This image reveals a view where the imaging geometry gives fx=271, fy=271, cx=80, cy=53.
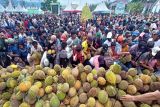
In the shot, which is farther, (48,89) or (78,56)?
(78,56)

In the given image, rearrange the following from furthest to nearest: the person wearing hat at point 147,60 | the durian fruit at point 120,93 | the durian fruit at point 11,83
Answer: the person wearing hat at point 147,60 < the durian fruit at point 11,83 < the durian fruit at point 120,93

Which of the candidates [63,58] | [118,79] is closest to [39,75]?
[118,79]

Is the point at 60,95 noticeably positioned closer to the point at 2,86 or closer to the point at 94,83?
the point at 94,83

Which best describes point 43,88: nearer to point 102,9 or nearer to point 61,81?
point 61,81

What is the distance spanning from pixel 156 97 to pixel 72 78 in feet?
3.66

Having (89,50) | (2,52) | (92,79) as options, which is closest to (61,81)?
(92,79)

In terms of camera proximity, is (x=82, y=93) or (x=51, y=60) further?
(x=51, y=60)

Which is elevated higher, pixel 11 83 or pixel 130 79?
pixel 130 79

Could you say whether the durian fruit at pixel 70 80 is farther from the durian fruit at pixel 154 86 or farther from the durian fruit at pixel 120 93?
the durian fruit at pixel 154 86

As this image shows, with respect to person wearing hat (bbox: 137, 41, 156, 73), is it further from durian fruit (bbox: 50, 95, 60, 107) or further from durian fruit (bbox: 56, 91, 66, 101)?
durian fruit (bbox: 50, 95, 60, 107)

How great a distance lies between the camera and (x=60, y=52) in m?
7.31

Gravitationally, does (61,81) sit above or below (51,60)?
above

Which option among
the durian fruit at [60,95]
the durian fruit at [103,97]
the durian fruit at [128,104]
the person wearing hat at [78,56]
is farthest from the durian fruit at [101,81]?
the person wearing hat at [78,56]

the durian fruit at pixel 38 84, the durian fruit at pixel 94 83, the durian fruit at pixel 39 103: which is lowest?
the durian fruit at pixel 39 103
